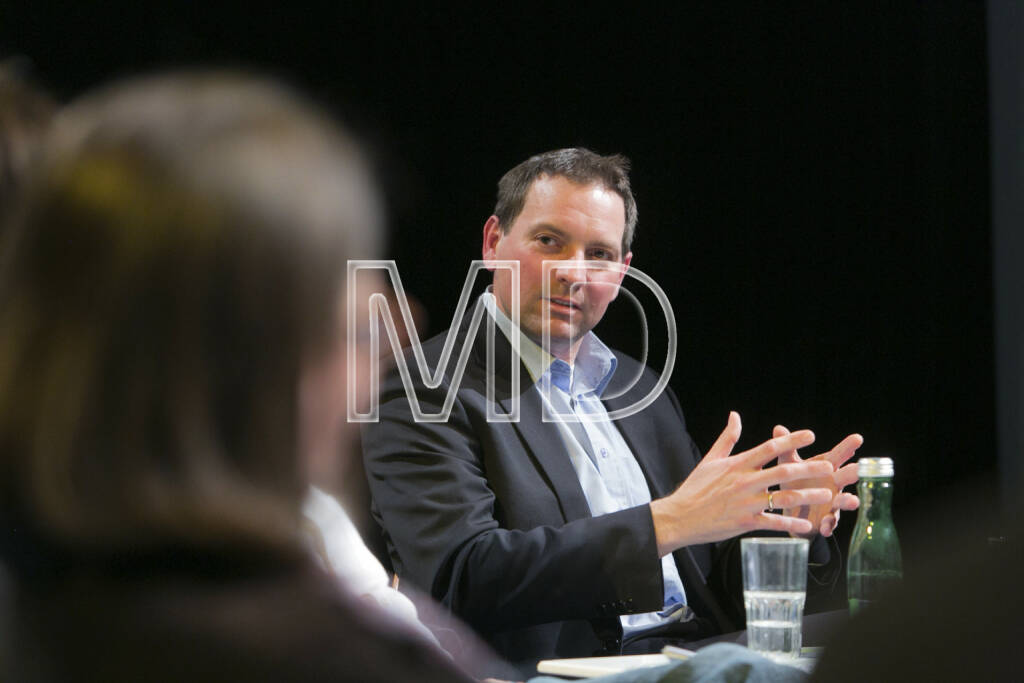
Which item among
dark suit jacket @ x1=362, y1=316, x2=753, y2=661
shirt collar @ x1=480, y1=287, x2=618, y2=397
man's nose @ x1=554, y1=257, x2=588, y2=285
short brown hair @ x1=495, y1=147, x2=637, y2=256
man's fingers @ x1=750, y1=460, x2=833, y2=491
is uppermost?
short brown hair @ x1=495, y1=147, x2=637, y2=256

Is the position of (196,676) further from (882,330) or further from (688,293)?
(882,330)

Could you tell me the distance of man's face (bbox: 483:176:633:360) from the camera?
2.80 meters

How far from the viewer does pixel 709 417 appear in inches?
128

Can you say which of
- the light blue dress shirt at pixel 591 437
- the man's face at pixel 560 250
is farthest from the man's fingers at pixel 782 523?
the man's face at pixel 560 250

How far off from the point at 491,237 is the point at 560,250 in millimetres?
228

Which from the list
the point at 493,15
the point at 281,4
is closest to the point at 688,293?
the point at 493,15

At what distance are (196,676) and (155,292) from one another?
0.23 metres

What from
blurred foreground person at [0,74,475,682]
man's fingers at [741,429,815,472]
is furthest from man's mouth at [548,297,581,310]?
blurred foreground person at [0,74,475,682]

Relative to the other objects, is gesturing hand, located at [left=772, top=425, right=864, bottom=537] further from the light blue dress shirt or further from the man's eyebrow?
the man's eyebrow

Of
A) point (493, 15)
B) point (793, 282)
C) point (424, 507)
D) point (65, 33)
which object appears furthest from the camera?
point (793, 282)

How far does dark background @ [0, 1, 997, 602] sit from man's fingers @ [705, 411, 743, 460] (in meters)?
1.15

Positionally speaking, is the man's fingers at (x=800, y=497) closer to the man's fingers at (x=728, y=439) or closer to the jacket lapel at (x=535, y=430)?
the man's fingers at (x=728, y=439)

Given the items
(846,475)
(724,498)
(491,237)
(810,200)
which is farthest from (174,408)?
(810,200)

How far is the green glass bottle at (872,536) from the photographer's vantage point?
1.66 metres
